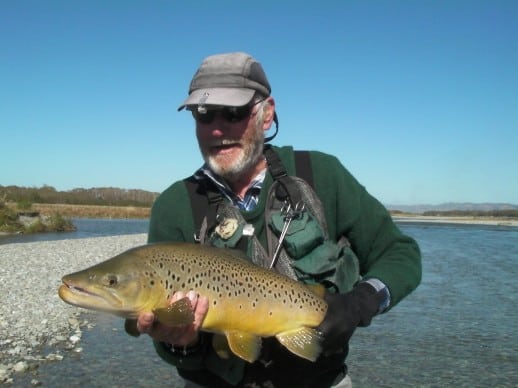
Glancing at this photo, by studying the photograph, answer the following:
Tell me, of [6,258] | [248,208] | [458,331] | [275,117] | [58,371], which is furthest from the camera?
[6,258]

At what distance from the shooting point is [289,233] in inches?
132

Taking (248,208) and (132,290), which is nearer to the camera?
(132,290)

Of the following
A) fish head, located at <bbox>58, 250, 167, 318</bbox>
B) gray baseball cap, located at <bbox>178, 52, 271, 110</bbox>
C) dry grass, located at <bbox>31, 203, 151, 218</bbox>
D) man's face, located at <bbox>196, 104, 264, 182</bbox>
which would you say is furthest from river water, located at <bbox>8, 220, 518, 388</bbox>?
dry grass, located at <bbox>31, 203, 151, 218</bbox>

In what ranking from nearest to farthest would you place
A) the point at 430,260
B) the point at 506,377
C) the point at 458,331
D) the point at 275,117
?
the point at 275,117, the point at 506,377, the point at 458,331, the point at 430,260

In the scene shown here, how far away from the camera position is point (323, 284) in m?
3.45

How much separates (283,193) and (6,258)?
76.7 feet

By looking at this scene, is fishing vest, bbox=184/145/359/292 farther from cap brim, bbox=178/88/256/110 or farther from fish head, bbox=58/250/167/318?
fish head, bbox=58/250/167/318

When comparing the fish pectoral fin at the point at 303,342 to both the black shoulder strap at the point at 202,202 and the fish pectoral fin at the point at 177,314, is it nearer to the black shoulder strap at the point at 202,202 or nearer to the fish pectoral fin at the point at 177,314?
the fish pectoral fin at the point at 177,314

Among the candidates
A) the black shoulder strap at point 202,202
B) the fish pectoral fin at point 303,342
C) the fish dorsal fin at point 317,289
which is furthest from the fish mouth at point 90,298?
the fish dorsal fin at point 317,289

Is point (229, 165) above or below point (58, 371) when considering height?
above

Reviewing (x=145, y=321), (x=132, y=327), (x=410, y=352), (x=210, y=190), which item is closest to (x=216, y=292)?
(x=145, y=321)

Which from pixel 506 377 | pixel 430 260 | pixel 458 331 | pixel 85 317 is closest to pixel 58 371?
pixel 85 317

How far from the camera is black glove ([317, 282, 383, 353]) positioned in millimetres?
3086

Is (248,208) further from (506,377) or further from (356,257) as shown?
(506,377)
